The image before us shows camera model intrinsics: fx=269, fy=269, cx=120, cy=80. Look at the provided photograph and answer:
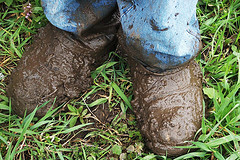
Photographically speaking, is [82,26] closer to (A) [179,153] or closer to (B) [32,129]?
(B) [32,129]

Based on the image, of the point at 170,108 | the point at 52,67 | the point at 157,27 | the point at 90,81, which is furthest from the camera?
the point at 90,81

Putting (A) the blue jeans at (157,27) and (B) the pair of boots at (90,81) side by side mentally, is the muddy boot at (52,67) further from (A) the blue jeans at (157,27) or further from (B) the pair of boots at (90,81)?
(A) the blue jeans at (157,27)

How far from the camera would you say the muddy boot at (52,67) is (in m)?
1.73

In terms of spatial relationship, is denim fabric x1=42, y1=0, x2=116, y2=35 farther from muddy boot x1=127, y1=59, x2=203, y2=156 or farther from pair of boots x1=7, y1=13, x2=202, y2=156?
muddy boot x1=127, y1=59, x2=203, y2=156

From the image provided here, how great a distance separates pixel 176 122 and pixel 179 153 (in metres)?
0.19

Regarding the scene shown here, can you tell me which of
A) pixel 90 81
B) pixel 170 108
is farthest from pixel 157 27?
pixel 90 81

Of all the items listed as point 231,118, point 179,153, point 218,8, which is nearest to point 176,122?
point 179,153

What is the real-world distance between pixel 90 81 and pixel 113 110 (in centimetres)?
26

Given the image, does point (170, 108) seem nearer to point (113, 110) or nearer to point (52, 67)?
point (113, 110)

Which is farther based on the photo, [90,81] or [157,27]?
[90,81]

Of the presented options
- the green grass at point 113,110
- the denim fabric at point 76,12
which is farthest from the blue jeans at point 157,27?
the green grass at point 113,110

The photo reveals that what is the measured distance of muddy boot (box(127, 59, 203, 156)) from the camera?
1.56 meters

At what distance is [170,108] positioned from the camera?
1.59 meters

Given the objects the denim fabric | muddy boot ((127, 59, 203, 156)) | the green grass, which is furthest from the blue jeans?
the green grass
